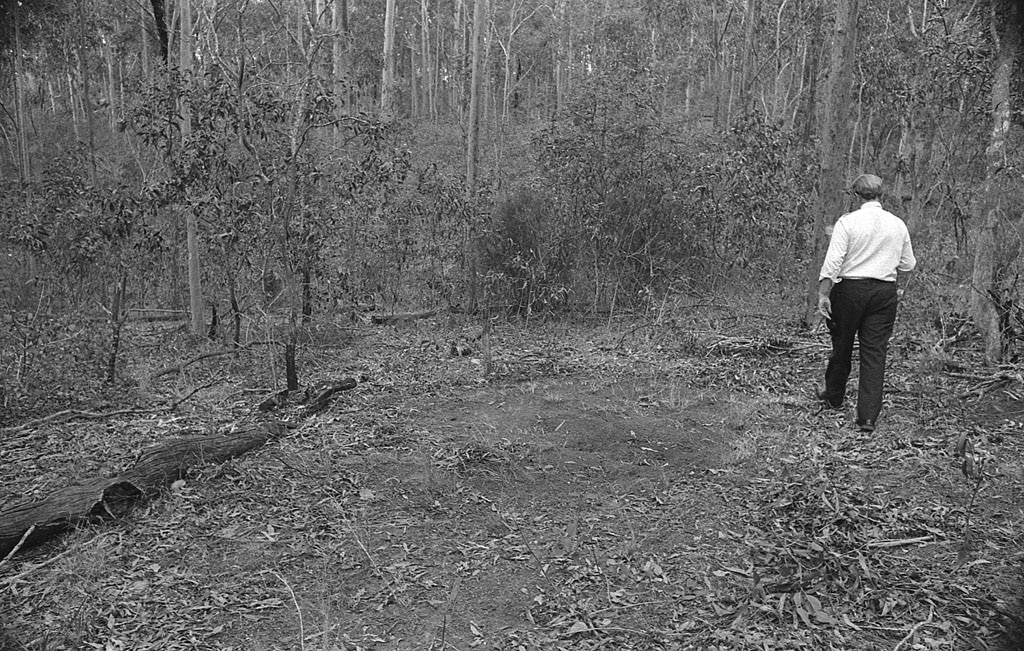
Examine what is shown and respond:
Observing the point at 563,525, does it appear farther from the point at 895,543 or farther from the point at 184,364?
→ the point at 184,364

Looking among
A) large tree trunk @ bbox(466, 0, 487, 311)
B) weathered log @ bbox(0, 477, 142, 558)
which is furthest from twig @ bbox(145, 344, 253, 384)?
weathered log @ bbox(0, 477, 142, 558)

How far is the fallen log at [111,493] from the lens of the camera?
3990 millimetres

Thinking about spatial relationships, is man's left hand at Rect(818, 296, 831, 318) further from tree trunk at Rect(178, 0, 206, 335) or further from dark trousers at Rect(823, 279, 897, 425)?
tree trunk at Rect(178, 0, 206, 335)

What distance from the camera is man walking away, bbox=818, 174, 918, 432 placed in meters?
5.01

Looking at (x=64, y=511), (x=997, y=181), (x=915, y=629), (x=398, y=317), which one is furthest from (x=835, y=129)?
(x=64, y=511)

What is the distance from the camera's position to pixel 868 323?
5.09m

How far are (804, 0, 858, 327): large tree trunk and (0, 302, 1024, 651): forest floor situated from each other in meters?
1.74

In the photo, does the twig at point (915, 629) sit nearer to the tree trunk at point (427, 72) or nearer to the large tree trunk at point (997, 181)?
the large tree trunk at point (997, 181)

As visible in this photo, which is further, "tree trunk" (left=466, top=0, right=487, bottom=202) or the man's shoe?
"tree trunk" (left=466, top=0, right=487, bottom=202)

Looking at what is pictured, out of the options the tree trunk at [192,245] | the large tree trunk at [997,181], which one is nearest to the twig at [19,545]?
the tree trunk at [192,245]

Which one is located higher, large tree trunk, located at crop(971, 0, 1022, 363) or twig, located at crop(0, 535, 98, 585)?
large tree trunk, located at crop(971, 0, 1022, 363)

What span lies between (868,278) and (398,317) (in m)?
6.86

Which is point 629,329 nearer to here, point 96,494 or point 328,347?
point 328,347

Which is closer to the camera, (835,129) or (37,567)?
(37,567)
